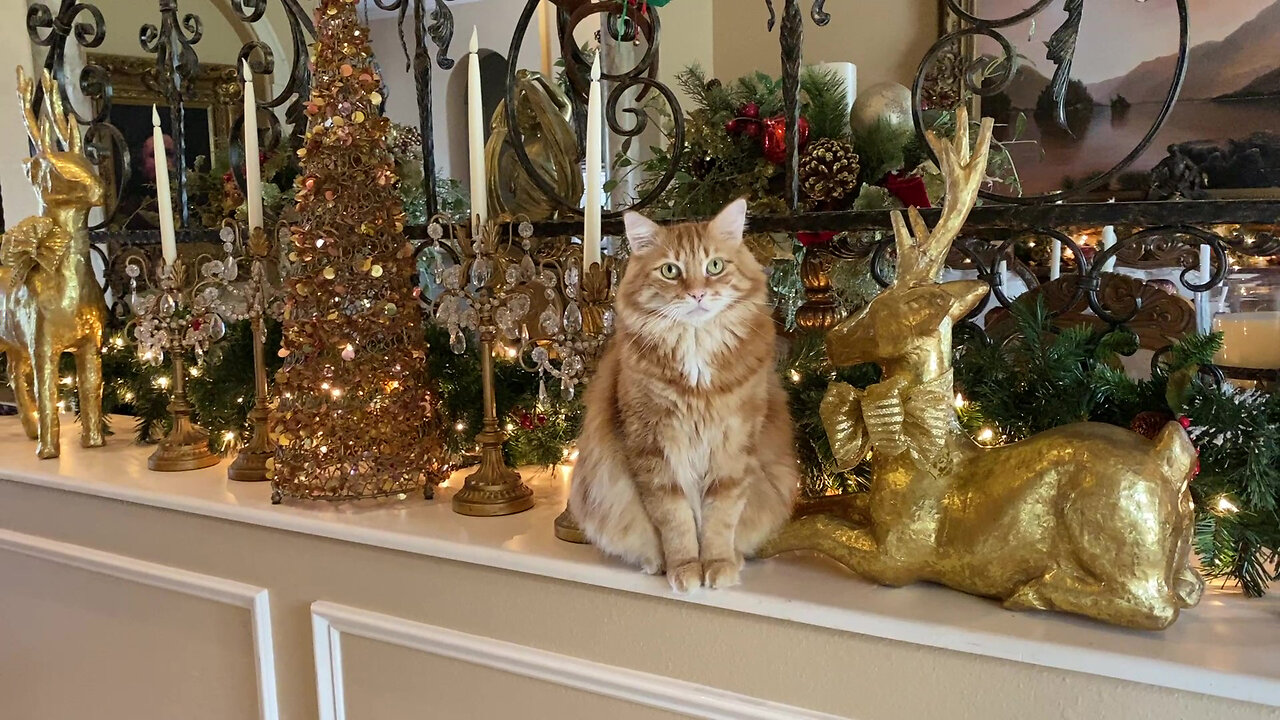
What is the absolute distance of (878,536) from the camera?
26.1 inches

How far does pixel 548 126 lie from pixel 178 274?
492mm

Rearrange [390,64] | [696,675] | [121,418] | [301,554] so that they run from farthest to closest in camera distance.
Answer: [390,64]
[121,418]
[301,554]
[696,675]

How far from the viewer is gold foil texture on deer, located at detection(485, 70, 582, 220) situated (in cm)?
110

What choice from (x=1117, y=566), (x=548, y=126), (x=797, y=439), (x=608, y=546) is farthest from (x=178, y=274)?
(x=1117, y=566)

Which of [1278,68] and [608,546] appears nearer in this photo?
[608,546]

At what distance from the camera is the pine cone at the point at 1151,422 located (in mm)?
687

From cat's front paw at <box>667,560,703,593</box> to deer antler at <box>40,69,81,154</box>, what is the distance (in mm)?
1005

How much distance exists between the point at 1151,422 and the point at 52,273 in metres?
1.26

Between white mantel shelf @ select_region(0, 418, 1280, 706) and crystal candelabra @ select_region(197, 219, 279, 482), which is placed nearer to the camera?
white mantel shelf @ select_region(0, 418, 1280, 706)

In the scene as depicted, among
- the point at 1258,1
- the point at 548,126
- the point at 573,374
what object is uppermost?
the point at 1258,1

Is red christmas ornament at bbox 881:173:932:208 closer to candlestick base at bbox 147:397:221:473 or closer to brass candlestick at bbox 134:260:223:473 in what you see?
brass candlestick at bbox 134:260:223:473

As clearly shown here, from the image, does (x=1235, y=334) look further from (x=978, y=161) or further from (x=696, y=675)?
(x=696, y=675)

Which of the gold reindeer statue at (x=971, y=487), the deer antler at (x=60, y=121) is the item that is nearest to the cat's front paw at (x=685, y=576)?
the gold reindeer statue at (x=971, y=487)

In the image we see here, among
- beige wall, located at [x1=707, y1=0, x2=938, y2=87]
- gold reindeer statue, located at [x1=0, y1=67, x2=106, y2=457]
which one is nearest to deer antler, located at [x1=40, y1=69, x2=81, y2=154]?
gold reindeer statue, located at [x1=0, y1=67, x2=106, y2=457]
